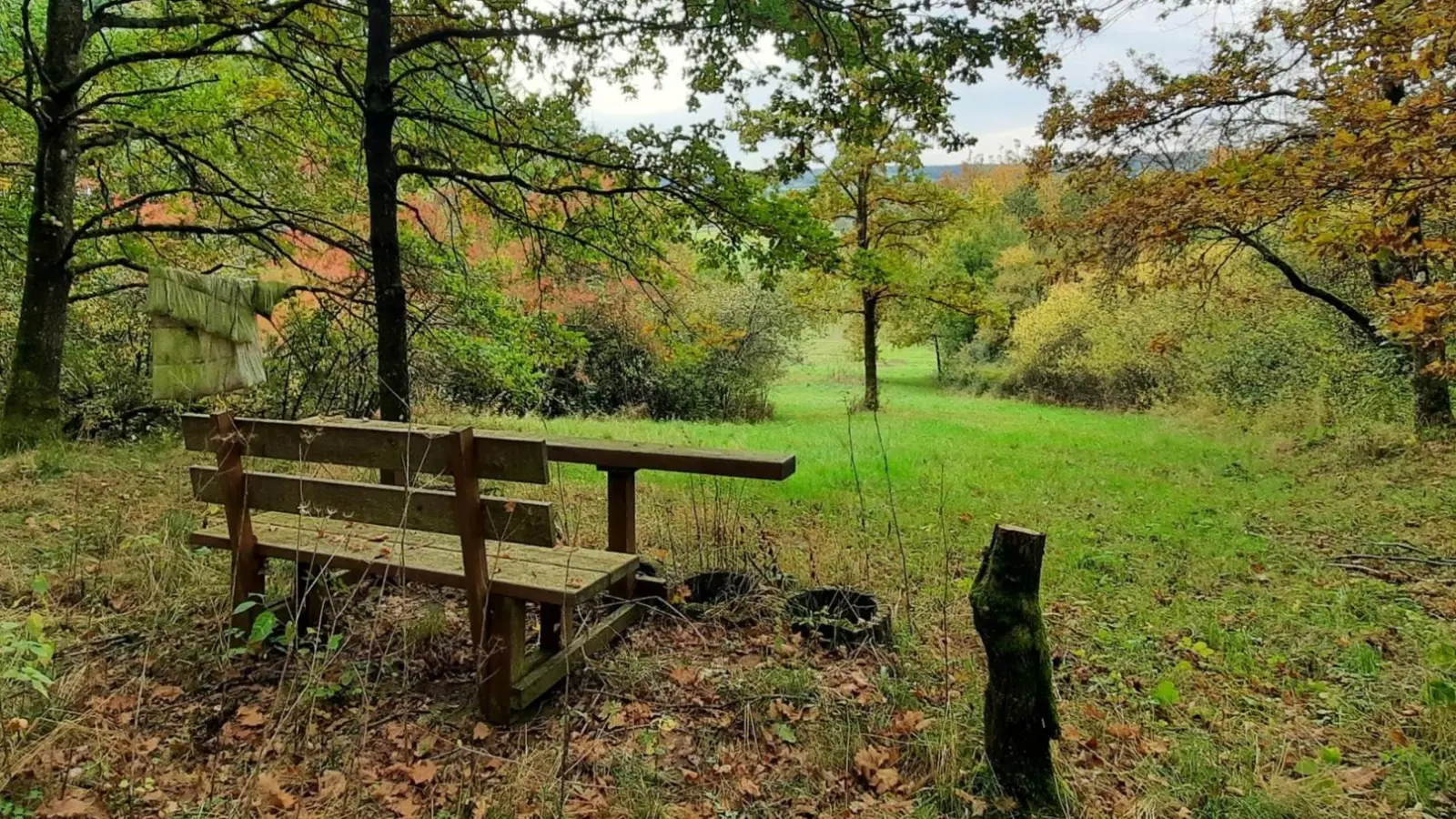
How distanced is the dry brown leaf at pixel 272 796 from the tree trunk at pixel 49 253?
6.59m

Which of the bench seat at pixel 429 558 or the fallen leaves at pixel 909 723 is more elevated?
the bench seat at pixel 429 558

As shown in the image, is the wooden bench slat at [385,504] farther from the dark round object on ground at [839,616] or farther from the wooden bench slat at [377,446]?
the dark round object on ground at [839,616]

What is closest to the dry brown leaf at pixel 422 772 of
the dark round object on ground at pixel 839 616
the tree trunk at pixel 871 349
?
the dark round object on ground at pixel 839 616

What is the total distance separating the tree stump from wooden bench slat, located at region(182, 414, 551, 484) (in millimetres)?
1657

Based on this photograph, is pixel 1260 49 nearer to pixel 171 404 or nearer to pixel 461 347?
pixel 461 347

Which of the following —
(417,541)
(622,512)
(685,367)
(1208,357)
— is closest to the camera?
(417,541)

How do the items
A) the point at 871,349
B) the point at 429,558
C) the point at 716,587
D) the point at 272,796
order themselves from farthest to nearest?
the point at 871,349 < the point at 716,587 < the point at 429,558 < the point at 272,796

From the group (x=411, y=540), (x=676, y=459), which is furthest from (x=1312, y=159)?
(x=411, y=540)

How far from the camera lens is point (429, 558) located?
3.27 metres

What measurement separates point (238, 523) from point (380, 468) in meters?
0.96

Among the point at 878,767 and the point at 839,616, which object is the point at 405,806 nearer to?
the point at 878,767

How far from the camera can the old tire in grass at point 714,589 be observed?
420 cm

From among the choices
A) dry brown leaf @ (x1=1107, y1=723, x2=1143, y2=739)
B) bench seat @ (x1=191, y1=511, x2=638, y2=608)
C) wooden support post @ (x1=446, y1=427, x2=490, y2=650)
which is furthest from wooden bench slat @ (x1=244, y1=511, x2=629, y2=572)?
dry brown leaf @ (x1=1107, y1=723, x2=1143, y2=739)

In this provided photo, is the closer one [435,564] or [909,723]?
[909,723]
